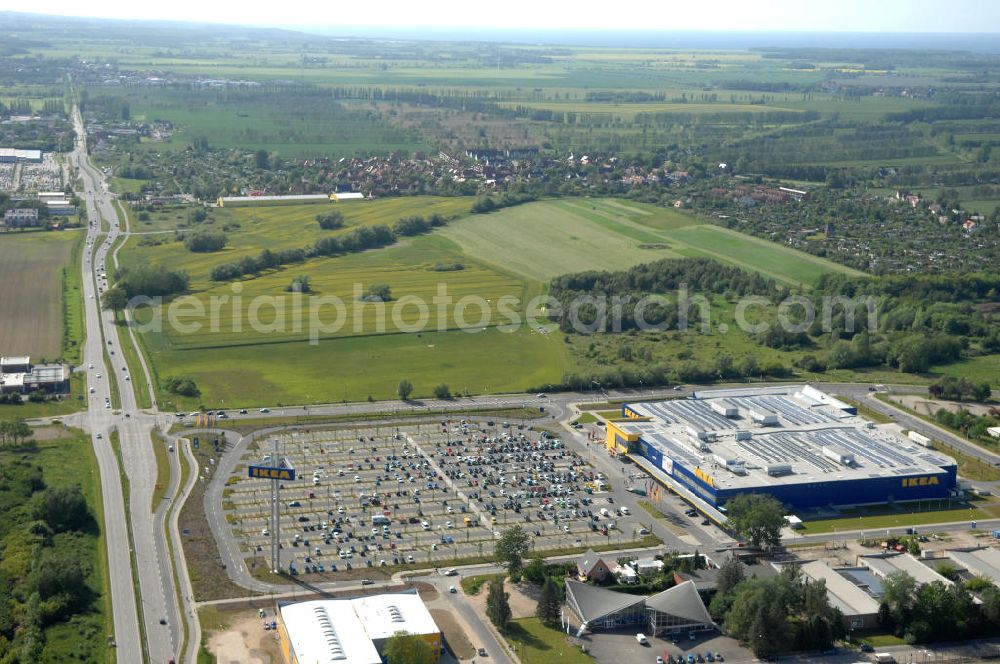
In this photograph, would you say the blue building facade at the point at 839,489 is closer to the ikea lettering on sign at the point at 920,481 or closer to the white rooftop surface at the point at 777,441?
the ikea lettering on sign at the point at 920,481

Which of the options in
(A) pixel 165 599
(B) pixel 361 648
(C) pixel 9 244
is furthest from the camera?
(C) pixel 9 244

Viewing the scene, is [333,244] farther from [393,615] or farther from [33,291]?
[393,615]

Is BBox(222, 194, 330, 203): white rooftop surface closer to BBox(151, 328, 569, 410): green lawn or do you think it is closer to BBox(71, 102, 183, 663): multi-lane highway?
BBox(71, 102, 183, 663): multi-lane highway

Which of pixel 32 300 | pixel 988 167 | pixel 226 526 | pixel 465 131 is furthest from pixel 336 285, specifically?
pixel 988 167

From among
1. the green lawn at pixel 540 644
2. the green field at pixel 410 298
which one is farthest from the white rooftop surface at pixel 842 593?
the green field at pixel 410 298

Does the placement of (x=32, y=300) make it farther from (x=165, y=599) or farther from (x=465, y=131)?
(x=465, y=131)
